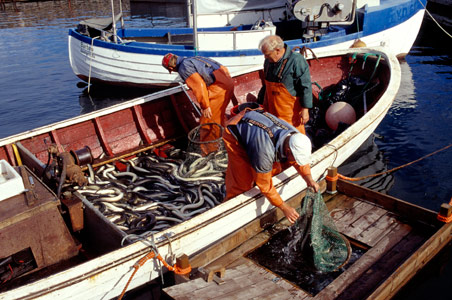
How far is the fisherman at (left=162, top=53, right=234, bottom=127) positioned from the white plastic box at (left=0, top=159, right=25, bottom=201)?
130 inches

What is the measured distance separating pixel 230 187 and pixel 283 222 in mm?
1018

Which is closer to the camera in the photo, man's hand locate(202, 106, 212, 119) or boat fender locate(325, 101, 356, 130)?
man's hand locate(202, 106, 212, 119)

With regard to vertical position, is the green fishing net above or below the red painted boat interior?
below

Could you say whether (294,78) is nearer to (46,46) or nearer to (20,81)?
(20,81)

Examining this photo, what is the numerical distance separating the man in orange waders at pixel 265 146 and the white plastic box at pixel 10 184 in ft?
8.25

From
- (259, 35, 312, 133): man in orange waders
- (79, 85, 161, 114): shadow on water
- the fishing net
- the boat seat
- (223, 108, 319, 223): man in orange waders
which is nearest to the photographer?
(223, 108, 319, 223): man in orange waders

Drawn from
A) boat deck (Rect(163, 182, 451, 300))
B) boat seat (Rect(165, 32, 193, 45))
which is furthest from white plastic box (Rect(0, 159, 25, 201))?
boat seat (Rect(165, 32, 193, 45))

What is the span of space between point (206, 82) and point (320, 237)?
11.6 ft

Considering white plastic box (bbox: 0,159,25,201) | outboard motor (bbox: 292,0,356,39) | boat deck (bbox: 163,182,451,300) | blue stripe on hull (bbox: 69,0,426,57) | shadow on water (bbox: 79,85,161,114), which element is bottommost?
shadow on water (bbox: 79,85,161,114)

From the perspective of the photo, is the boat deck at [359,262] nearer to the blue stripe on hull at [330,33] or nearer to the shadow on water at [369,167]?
the shadow on water at [369,167]

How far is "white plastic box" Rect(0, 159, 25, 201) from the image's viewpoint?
4714mm

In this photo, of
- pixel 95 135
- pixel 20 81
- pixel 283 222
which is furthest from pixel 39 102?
pixel 283 222

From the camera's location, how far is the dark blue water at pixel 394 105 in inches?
320

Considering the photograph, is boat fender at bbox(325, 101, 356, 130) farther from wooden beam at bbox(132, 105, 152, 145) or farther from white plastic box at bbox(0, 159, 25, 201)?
white plastic box at bbox(0, 159, 25, 201)
